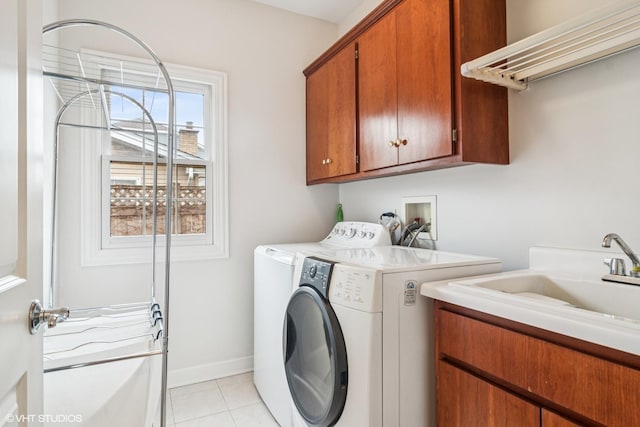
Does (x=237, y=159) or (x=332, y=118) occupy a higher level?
(x=332, y=118)

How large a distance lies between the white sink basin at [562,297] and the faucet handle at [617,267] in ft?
0.14

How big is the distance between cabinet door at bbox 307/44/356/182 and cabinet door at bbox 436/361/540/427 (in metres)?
1.28

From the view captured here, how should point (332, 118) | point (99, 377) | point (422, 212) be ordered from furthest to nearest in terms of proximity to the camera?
1. point (332, 118)
2. point (422, 212)
3. point (99, 377)

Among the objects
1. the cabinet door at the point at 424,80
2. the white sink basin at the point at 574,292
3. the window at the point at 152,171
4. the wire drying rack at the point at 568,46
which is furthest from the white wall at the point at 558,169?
the window at the point at 152,171

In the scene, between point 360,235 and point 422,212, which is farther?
point 360,235

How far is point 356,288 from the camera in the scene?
123cm

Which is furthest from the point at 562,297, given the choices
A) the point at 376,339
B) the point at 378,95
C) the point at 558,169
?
the point at 378,95

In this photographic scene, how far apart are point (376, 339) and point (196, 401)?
151cm

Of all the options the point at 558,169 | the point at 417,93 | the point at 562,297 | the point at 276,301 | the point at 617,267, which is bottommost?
the point at 276,301

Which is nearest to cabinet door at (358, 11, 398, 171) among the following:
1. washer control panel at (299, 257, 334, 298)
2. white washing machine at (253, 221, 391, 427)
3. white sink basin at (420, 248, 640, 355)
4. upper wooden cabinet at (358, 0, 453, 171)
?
upper wooden cabinet at (358, 0, 453, 171)

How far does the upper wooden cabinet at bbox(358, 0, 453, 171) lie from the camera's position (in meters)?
1.45

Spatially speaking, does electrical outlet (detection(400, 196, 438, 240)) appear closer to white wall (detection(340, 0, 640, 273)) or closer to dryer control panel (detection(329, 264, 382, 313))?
white wall (detection(340, 0, 640, 273))

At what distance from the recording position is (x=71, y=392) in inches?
48.0

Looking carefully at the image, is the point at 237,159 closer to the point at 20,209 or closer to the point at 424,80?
the point at 424,80
